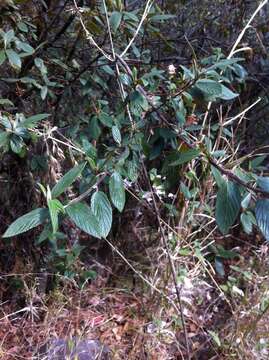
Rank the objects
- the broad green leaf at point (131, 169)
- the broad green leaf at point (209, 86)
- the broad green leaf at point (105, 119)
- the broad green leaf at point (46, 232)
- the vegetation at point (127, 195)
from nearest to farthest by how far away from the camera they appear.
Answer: the broad green leaf at point (46, 232)
the broad green leaf at point (209, 86)
the broad green leaf at point (131, 169)
the broad green leaf at point (105, 119)
the vegetation at point (127, 195)

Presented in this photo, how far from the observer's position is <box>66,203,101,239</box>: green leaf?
70 centimetres

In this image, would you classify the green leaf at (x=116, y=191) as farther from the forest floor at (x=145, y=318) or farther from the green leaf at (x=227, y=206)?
the forest floor at (x=145, y=318)

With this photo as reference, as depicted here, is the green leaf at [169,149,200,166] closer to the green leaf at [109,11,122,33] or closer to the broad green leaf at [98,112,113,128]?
the broad green leaf at [98,112,113,128]

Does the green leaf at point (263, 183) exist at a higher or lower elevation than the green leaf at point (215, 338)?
higher

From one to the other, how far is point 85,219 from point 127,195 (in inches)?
45.4

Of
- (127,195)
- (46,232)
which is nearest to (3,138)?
(46,232)

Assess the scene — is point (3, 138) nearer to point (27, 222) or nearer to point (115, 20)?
point (27, 222)

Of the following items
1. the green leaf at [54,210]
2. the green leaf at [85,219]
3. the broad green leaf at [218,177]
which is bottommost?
the green leaf at [85,219]

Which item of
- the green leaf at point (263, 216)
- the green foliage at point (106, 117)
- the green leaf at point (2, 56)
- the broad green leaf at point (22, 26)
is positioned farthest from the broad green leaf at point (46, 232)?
the broad green leaf at point (22, 26)

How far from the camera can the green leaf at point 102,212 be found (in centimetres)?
75

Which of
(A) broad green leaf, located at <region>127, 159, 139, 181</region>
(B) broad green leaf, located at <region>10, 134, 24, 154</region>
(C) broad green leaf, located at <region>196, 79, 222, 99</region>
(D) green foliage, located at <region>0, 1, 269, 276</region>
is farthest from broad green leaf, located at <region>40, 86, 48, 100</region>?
(C) broad green leaf, located at <region>196, 79, 222, 99</region>

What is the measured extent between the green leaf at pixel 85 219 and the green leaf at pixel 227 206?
20 centimetres

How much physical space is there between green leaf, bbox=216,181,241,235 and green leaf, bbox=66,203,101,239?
0.67 ft

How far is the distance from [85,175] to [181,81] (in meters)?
0.35
